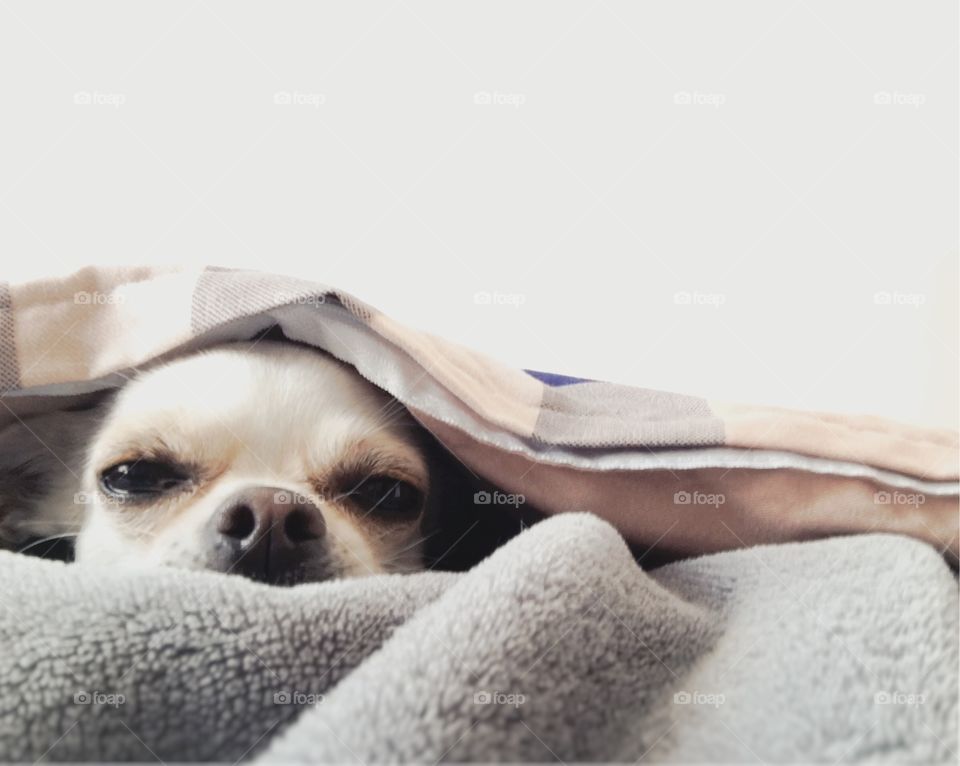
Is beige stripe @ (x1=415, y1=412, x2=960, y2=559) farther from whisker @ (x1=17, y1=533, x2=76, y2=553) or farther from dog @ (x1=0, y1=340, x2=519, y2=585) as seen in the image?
whisker @ (x1=17, y1=533, x2=76, y2=553)

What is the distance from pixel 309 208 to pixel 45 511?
0.84m

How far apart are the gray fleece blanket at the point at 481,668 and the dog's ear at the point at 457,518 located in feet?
1.44

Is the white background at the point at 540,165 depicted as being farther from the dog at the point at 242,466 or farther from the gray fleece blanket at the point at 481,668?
the gray fleece blanket at the point at 481,668

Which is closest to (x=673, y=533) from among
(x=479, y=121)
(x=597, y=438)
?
(x=597, y=438)

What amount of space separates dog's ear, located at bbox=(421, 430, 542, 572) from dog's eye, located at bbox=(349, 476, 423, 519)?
2.6 inches

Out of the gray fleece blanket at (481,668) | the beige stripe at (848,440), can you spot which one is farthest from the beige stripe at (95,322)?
the beige stripe at (848,440)

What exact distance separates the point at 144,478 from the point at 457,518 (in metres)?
0.44

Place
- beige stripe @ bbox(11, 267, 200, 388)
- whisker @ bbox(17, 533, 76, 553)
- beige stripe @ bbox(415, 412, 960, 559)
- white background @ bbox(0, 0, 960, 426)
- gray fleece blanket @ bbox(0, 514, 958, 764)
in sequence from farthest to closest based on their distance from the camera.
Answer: white background @ bbox(0, 0, 960, 426), whisker @ bbox(17, 533, 76, 553), beige stripe @ bbox(11, 267, 200, 388), beige stripe @ bbox(415, 412, 960, 559), gray fleece blanket @ bbox(0, 514, 958, 764)

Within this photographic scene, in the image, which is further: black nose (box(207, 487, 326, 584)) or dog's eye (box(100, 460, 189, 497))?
dog's eye (box(100, 460, 189, 497))

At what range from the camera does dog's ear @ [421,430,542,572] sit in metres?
1.04

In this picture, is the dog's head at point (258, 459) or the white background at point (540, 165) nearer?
the dog's head at point (258, 459)

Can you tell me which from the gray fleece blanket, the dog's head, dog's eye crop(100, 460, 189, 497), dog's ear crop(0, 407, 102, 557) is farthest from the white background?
the gray fleece blanket

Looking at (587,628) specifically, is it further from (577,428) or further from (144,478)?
(144,478)

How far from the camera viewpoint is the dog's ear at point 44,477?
111cm
